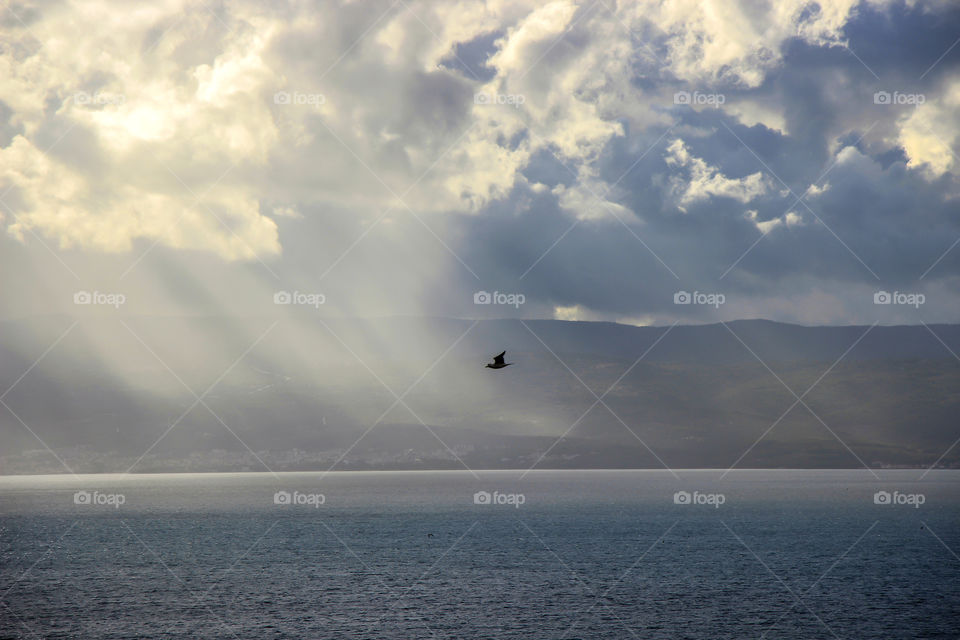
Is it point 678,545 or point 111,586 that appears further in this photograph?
point 678,545

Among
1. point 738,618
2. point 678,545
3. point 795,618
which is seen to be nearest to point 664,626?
point 738,618

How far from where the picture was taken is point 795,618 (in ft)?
289

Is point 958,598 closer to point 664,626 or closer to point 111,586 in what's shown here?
point 664,626

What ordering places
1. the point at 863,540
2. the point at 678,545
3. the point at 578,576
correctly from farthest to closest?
the point at 863,540
the point at 678,545
the point at 578,576

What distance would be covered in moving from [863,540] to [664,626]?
102m

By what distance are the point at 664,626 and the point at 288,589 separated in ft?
168

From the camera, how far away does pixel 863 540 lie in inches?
6501

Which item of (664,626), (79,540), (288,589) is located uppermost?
(79,540)

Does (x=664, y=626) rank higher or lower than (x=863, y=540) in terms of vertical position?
lower

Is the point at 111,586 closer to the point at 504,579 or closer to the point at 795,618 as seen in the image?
the point at 504,579

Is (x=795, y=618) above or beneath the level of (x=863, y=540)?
beneath

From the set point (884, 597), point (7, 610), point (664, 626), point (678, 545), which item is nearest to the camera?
point (664, 626)

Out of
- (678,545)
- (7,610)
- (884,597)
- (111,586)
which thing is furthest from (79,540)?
(884,597)

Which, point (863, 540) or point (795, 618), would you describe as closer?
point (795, 618)
